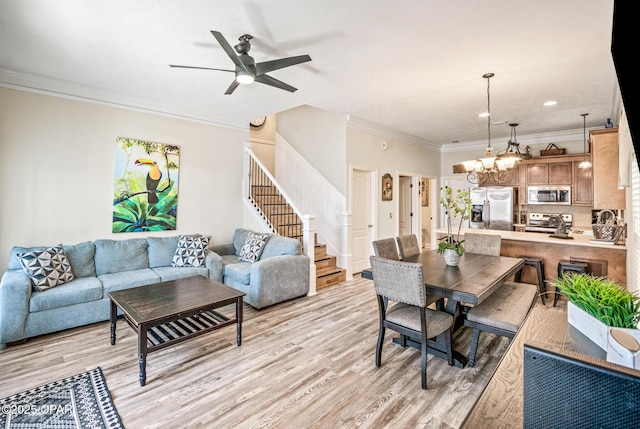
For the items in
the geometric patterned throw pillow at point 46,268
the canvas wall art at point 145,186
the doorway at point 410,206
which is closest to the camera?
the geometric patterned throw pillow at point 46,268

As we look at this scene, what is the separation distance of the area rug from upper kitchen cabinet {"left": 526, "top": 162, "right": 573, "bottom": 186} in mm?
7429

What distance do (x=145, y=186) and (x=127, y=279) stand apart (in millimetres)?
1426

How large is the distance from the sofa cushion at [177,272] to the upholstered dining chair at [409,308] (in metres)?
2.59

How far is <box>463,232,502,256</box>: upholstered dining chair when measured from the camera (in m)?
3.80

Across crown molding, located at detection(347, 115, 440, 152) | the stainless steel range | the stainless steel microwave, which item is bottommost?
the stainless steel range

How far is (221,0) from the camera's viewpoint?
2.15 m

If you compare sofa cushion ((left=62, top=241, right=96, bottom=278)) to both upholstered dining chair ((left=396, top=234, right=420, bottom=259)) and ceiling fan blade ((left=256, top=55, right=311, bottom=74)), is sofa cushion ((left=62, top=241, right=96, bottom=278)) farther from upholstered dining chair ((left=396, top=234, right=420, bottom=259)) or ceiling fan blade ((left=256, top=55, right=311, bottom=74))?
upholstered dining chair ((left=396, top=234, right=420, bottom=259))

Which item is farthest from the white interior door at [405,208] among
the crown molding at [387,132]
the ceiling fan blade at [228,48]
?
the ceiling fan blade at [228,48]

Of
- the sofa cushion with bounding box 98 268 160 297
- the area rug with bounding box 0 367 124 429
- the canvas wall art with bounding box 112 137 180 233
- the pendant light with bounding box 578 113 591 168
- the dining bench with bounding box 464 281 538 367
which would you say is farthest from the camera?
the pendant light with bounding box 578 113 591 168

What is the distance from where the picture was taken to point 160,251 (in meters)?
4.23

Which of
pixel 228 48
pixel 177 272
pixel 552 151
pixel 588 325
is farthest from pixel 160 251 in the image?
pixel 552 151

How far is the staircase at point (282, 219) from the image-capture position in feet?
16.6

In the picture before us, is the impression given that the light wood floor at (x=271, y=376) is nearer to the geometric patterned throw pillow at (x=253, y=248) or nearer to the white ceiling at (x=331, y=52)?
the geometric patterned throw pillow at (x=253, y=248)

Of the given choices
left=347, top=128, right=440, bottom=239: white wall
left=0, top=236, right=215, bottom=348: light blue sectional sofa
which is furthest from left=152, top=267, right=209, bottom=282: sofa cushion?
left=347, top=128, right=440, bottom=239: white wall
